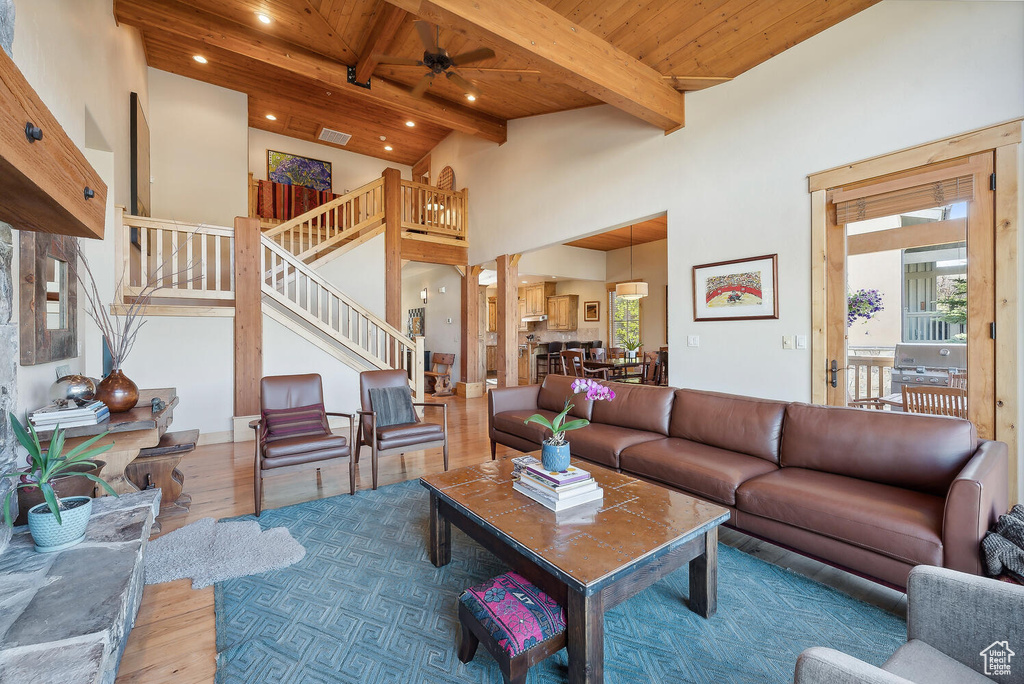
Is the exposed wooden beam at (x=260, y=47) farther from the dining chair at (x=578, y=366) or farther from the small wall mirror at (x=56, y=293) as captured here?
the dining chair at (x=578, y=366)

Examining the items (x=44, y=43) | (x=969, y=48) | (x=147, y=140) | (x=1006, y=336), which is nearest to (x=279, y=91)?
(x=147, y=140)

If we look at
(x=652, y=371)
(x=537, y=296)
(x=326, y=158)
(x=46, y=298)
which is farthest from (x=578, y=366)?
(x=326, y=158)

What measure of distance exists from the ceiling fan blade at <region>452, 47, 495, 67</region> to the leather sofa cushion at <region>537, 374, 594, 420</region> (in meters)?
3.28

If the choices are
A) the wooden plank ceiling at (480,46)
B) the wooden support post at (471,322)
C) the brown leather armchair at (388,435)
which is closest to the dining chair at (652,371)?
the wooden support post at (471,322)

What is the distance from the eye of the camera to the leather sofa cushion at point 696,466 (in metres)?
2.45

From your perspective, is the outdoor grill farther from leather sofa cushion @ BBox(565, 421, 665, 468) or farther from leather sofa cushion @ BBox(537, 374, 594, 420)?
leather sofa cushion @ BBox(537, 374, 594, 420)

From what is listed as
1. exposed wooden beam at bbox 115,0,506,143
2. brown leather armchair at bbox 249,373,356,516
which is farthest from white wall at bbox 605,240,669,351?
brown leather armchair at bbox 249,373,356,516

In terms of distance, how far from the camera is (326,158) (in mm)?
9094

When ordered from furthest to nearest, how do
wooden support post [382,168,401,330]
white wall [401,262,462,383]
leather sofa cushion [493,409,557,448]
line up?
white wall [401,262,462,383] < wooden support post [382,168,401,330] < leather sofa cushion [493,409,557,448]

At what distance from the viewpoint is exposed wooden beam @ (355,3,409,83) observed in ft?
14.7

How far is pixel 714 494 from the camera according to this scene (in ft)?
8.07

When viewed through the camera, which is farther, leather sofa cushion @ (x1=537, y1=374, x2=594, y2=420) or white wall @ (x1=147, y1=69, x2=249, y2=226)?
white wall @ (x1=147, y1=69, x2=249, y2=226)

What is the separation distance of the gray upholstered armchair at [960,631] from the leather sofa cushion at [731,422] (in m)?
1.70

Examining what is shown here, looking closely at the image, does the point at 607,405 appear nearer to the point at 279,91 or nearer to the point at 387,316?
the point at 387,316
